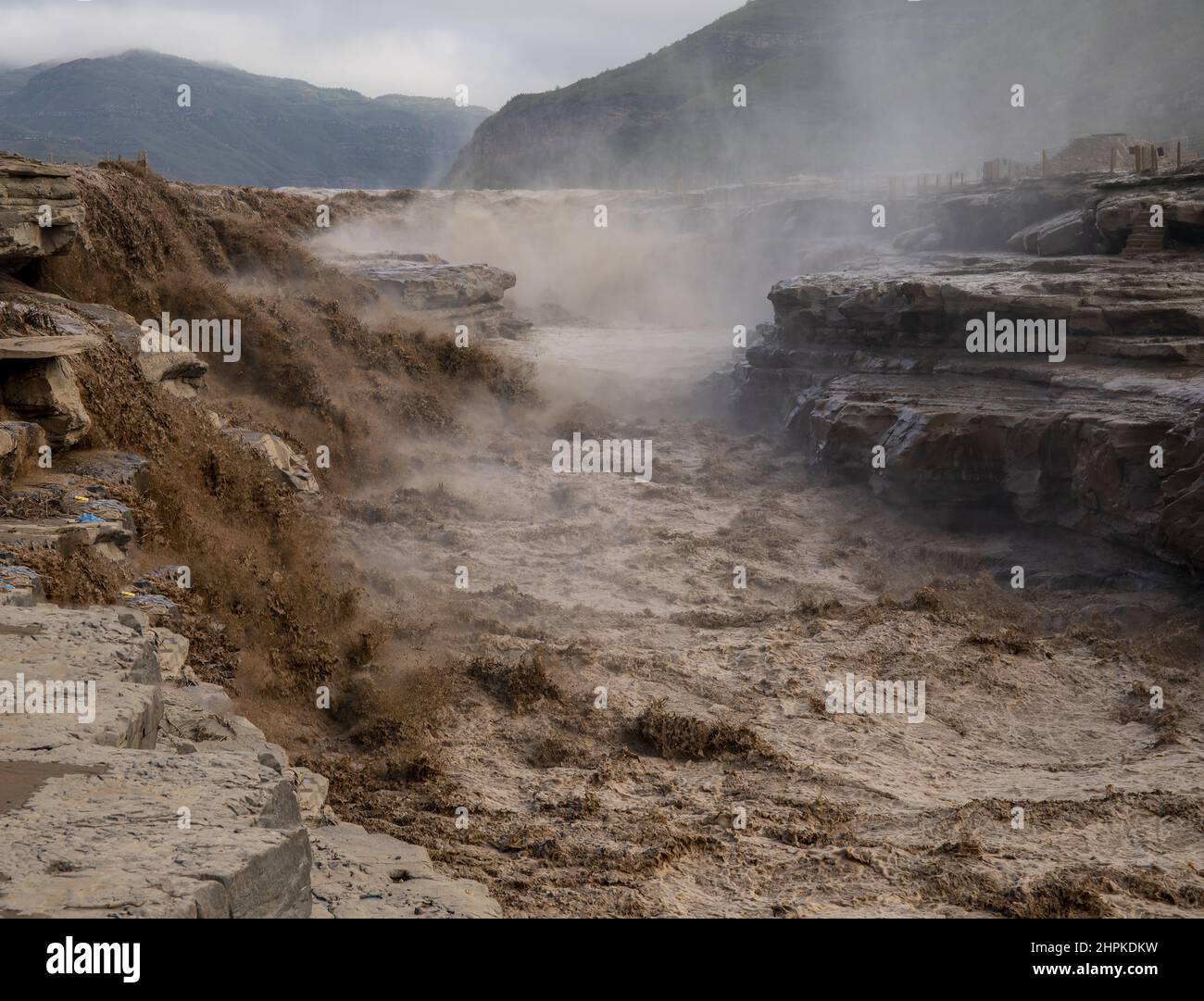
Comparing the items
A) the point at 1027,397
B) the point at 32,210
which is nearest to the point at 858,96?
the point at 1027,397

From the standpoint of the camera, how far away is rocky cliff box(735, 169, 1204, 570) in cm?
1148

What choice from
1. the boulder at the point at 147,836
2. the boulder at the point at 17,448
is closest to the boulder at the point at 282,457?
the boulder at the point at 17,448

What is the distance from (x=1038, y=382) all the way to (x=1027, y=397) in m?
0.35

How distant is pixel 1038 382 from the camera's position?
44.6 feet

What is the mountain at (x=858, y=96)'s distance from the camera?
5609 cm

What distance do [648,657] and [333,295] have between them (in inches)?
481

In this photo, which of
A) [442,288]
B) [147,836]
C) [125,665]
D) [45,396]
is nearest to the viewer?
[147,836]

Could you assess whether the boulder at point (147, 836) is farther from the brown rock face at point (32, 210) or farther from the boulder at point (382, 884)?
the brown rock face at point (32, 210)

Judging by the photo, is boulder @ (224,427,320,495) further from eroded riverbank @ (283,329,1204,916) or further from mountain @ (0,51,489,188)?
mountain @ (0,51,489,188)

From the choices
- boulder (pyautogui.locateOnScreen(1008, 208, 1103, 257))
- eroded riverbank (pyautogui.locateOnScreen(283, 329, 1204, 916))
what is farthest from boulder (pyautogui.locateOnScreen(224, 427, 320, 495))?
boulder (pyautogui.locateOnScreen(1008, 208, 1103, 257))

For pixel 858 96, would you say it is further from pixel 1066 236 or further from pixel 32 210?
pixel 32 210

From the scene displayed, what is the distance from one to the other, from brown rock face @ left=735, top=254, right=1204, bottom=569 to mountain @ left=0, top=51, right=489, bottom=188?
46287mm

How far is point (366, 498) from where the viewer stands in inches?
585

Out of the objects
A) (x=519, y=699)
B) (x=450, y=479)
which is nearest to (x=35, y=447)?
(x=519, y=699)
